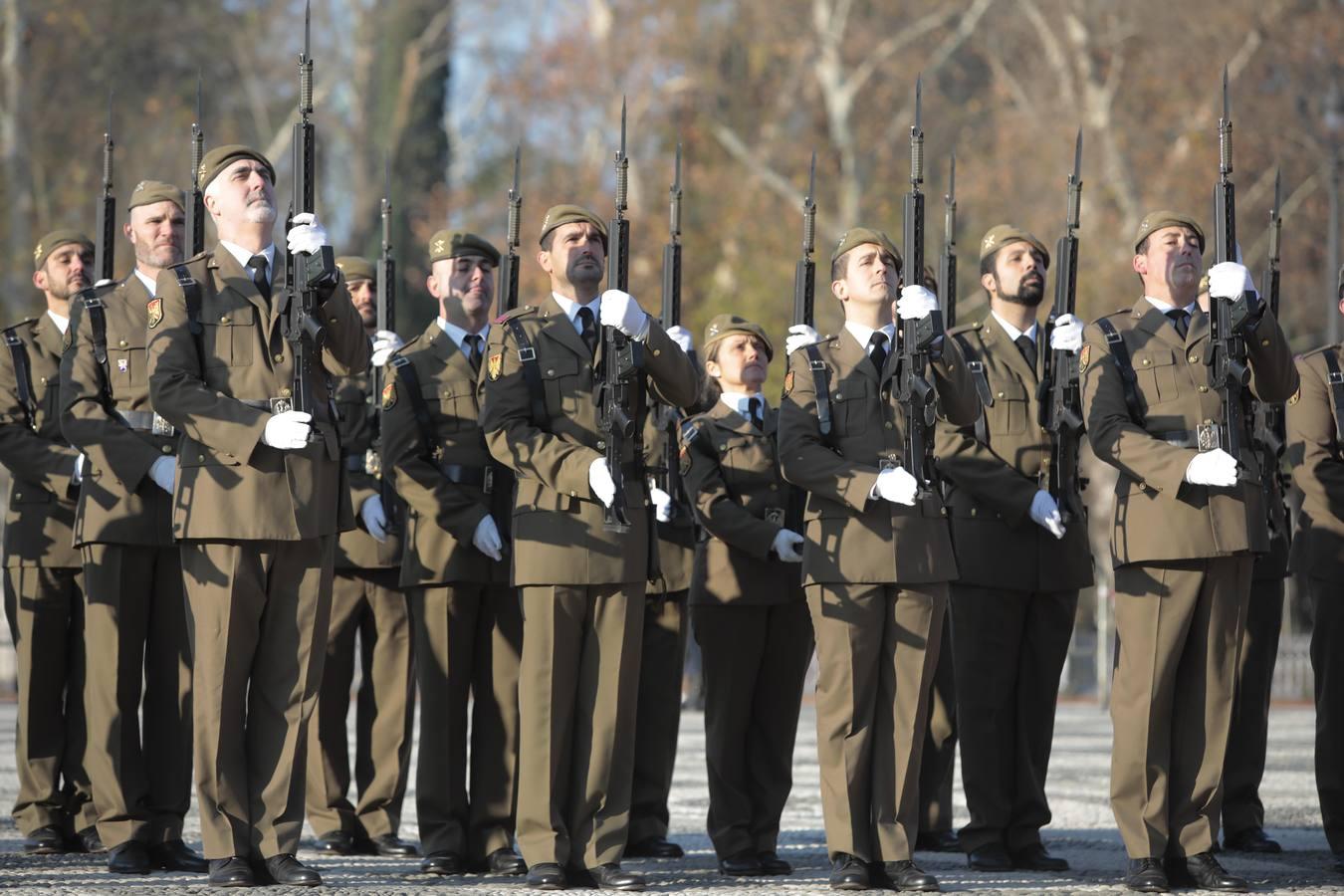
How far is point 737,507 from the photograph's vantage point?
861 centimetres

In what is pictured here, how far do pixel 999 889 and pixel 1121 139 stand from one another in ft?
66.1

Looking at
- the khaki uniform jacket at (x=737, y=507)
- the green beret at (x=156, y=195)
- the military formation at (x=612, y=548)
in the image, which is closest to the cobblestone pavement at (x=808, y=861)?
the military formation at (x=612, y=548)

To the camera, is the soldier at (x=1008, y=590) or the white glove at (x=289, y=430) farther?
the soldier at (x=1008, y=590)

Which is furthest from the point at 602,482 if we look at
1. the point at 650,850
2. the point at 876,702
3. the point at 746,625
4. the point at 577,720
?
the point at 650,850

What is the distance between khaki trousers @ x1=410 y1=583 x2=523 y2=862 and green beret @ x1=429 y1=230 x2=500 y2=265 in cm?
138

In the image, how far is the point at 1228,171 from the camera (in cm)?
750

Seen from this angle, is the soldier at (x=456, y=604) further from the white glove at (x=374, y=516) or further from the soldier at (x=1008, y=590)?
the soldier at (x=1008, y=590)

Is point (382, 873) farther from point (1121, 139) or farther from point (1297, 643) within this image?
point (1121, 139)

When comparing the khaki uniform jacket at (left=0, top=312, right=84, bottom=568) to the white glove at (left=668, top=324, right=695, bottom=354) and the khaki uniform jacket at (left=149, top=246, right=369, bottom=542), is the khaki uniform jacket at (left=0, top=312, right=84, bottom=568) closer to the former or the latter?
the khaki uniform jacket at (left=149, top=246, right=369, bottom=542)

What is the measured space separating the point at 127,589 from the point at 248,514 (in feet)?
3.98

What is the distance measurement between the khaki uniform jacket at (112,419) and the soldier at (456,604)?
94 cm

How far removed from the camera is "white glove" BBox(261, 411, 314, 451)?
6.82m

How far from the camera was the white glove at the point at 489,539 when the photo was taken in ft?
26.2

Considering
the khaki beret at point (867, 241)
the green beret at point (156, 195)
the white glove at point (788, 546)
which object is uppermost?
the green beret at point (156, 195)
